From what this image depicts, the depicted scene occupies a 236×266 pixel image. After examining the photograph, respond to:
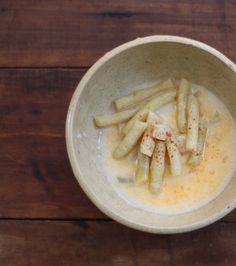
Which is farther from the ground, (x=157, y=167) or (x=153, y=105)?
(x=153, y=105)

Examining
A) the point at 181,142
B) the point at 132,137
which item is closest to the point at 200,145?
the point at 181,142

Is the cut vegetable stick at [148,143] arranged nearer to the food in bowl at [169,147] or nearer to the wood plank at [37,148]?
the food in bowl at [169,147]

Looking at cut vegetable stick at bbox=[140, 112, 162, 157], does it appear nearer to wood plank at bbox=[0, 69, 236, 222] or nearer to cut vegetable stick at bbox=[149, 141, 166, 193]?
cut vegetable stick at bbox=[149, 141, 166, 193]

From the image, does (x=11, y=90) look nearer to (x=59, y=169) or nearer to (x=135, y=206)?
(x=59, y=169)

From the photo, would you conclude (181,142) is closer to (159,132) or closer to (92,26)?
(159,132)

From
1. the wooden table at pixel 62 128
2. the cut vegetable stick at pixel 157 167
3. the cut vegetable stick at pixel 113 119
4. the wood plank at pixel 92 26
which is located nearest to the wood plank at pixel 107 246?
the wooden table at pixel 62 128

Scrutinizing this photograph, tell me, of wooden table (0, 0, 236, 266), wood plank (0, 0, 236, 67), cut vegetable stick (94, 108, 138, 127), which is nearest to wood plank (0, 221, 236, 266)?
wooden table (0, 0, 236, 266)
